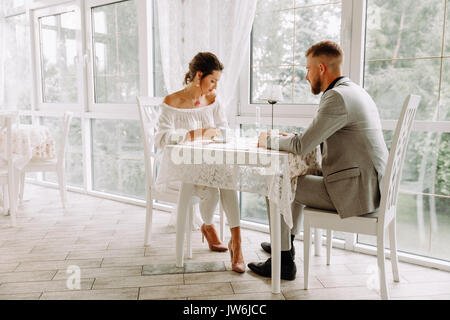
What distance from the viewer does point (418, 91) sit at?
2.39m

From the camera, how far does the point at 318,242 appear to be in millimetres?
2570

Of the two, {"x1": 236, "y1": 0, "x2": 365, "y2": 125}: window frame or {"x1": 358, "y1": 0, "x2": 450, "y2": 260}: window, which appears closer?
{"x1": 358, "y1": 0, "x2": 450, "y2": 260}: window

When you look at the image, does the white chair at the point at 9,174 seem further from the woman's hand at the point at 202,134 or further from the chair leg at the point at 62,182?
the woman's hand at the point at 202,134

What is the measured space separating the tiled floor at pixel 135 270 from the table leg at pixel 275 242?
0.07 meters

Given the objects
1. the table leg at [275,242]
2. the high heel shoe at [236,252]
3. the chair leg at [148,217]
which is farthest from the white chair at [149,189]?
the table leg at [275,242]

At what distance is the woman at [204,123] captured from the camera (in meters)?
2.32

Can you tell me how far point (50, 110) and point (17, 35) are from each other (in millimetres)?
1085

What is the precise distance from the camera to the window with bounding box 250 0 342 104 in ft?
8.75

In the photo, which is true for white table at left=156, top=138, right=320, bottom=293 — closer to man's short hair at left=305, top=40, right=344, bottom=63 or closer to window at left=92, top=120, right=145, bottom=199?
man's short hair at left=305, top=40, right=344, bottom=63

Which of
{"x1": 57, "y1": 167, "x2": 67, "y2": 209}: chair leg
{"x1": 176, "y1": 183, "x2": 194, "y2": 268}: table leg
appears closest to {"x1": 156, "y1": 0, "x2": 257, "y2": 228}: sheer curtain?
{"x1": 176, "y1": 183, "x2": 194, "y2": 268}: table leg

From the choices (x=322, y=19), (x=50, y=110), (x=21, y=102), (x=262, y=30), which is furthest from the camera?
(x=21, y=102)

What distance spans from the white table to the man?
0.10m
